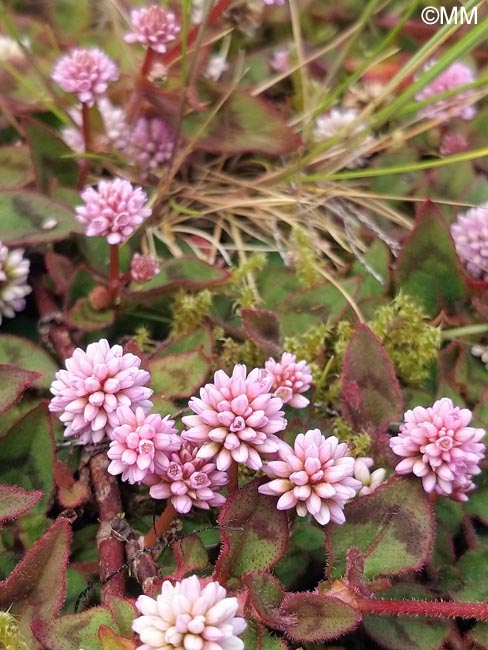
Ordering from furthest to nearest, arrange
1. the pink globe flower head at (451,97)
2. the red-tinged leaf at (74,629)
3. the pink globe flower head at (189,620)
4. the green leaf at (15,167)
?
the pink globe flower head at (451,97)
the green leaf at (15,167)
the red-tinged leaf at (74,629)
the pink globe flower head at (189,620)

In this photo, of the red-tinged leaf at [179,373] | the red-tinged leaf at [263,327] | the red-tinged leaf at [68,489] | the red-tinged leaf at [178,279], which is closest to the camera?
the red-tinged leaf at [68,489]

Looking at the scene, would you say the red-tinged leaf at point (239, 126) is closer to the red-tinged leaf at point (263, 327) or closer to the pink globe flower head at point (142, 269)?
the pink globe flower head at point (142, 269)

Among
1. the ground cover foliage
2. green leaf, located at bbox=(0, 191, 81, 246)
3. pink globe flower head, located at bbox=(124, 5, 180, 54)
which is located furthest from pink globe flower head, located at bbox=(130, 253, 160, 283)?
pink globe flower head, located at bbox=(124, 5, 180, 54)

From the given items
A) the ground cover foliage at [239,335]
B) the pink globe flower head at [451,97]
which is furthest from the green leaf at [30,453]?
the pink globe flower head at [451,97]

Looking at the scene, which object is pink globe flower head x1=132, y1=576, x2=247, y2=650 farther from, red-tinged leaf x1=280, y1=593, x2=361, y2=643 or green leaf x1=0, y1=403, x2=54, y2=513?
green leaf x1=0, y1=403, x2=54, y2=513

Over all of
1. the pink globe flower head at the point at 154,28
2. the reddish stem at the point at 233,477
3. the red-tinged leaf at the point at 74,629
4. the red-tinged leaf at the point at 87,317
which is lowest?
the red-tinged leaf at the point at 74,629

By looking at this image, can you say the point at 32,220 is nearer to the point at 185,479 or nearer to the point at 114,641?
the point at 185,479

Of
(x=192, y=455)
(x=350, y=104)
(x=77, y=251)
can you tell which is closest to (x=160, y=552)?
(x=192, y=455)
